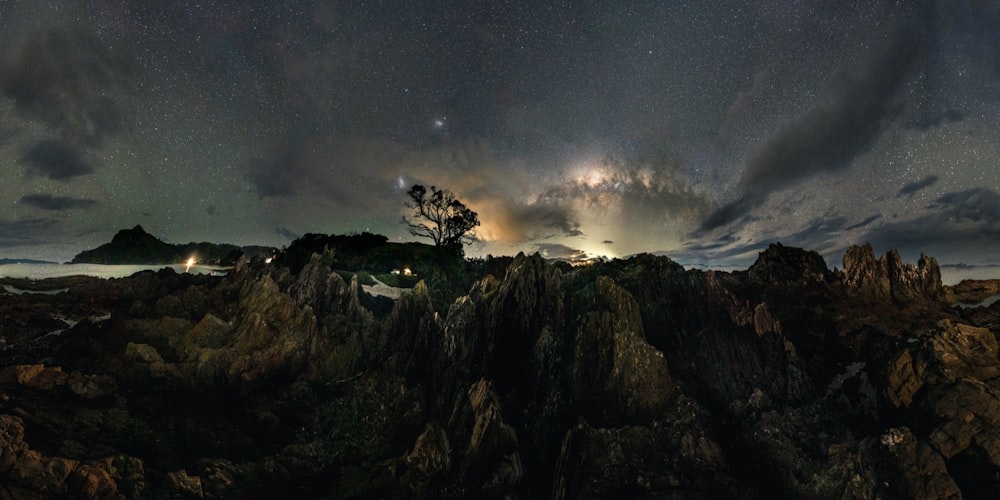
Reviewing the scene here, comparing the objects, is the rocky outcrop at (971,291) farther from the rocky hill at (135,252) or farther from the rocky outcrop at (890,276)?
the rocky hill at (135,252)

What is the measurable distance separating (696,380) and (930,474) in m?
8.76

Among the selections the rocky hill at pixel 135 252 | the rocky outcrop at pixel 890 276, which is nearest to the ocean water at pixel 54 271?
the rocky hill at pixel 135 252

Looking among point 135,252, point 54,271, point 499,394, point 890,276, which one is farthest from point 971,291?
point 135,252

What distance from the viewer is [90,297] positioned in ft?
93.5

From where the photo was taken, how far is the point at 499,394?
21000mm

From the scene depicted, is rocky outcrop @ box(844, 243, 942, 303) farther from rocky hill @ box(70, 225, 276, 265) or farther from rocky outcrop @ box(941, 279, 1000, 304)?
rocky hill @ box(70, 225, 276, 265)

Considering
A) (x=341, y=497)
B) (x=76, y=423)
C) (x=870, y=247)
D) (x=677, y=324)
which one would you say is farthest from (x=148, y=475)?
(x=870, y=247)

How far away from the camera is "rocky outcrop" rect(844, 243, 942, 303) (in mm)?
32625

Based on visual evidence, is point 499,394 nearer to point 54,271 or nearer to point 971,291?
point 54,271

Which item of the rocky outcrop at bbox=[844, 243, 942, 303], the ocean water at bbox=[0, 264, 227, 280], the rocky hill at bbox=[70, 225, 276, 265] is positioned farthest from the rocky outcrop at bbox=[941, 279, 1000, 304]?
the rocky hill at bbox=[70, 225, 276, 265]

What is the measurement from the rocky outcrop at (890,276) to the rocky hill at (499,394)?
2.16 m

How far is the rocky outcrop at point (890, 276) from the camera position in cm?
3262

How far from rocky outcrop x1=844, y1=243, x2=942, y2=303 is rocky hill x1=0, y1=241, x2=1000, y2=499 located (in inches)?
85.1

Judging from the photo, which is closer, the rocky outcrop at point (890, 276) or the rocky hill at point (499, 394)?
the rocky hill at point (499, 394)
